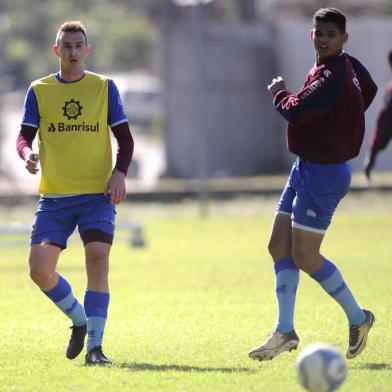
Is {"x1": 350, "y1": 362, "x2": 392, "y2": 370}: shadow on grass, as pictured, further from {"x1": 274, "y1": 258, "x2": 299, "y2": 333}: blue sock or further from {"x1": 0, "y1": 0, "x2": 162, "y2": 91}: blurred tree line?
{"x1": 0, "y1": 0, "x2": 162, "y2": 91}: blurred tree line

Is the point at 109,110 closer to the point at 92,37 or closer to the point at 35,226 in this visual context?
the point at 35,226

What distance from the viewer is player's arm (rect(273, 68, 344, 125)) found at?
29.2 feet

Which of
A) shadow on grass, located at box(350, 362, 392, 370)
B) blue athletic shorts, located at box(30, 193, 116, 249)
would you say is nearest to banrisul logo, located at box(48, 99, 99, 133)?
blue athletic shorts, located at box(30, 193, 116, 249)

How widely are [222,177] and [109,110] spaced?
104 ft

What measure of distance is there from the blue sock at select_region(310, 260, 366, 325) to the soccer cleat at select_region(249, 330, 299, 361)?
41 centimetres

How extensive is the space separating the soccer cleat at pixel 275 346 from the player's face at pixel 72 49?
2.19 metres

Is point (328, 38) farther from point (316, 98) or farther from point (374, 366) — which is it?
point (374, 366)

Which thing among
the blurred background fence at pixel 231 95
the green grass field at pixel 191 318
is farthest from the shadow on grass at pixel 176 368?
the blurred background fence at pixel 231 95

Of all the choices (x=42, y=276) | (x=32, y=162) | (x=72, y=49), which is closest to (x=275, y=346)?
(x=42, y=276)

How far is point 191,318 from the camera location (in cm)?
1195

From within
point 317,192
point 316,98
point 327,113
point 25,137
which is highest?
point 316,98

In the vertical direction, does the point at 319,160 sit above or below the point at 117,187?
above

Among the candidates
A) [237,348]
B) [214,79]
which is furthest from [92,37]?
[237,348]

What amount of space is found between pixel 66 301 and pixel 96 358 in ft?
1.65
